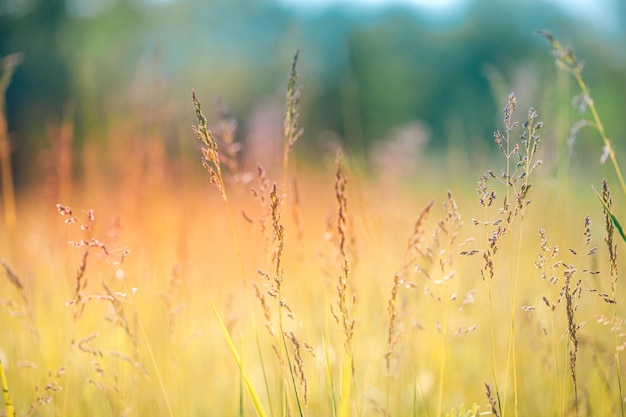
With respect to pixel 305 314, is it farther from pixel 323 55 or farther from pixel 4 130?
pixel 323 55

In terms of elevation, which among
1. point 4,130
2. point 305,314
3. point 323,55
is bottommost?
point 305,314

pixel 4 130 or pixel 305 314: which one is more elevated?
pixel 4 130

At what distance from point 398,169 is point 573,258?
1.01 metres

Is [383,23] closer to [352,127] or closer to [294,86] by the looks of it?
[352,127]

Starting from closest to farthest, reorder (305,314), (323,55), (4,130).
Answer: (305,314) < (4,130) < (323,55)

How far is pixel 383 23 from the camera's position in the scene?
76.6 ft

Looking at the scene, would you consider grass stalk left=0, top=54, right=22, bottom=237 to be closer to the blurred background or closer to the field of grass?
the field of grass

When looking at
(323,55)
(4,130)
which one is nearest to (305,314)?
(4,130)

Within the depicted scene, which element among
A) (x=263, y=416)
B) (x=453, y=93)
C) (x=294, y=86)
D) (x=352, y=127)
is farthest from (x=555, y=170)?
(x=453, y=93)

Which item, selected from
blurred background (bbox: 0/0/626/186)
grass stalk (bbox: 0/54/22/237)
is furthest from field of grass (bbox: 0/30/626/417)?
blurred background (bbox: 0/0/626/186)

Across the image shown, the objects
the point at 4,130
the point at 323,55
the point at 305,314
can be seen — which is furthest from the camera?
the point at 323,55

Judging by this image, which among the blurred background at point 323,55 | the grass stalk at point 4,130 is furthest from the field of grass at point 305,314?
the blurred background at point 323,55

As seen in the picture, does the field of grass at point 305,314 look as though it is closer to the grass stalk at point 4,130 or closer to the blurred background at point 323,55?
the grass stalk at point 4,130

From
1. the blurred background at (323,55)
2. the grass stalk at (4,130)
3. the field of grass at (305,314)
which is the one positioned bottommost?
the field of grass at (305,314)
